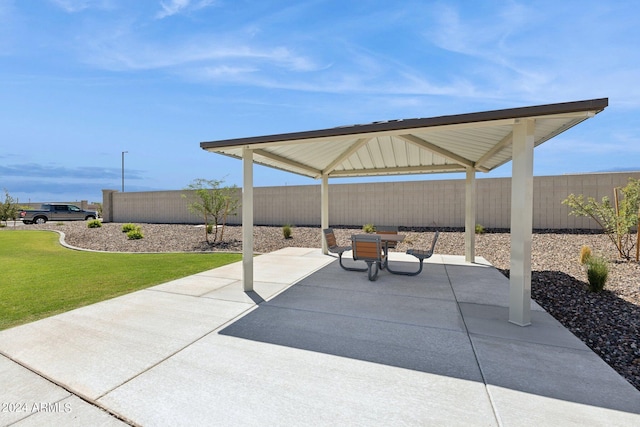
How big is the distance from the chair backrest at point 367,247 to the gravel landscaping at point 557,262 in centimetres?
297

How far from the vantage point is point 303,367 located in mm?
2824

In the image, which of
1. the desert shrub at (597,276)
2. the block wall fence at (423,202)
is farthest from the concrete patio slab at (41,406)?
the block wall fence at (423,202)

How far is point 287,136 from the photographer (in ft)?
16.0

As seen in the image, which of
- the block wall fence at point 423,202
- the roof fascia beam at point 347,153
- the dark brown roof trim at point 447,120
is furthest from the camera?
the block wall fence at point 423,202

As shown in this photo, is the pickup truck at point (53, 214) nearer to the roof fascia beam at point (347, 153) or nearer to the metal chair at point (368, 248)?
the roof fascia beam at point (347, 153)

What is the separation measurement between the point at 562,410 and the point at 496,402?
0.47 meters

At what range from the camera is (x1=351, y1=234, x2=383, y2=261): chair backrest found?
591 centimetres

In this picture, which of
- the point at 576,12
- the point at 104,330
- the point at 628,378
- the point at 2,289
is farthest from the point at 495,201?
the point at 2,289

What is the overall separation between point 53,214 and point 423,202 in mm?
Result: 29270

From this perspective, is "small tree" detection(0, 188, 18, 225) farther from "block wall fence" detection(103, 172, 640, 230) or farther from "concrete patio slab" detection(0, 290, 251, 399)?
"concrete patio slab" detection(0, 290, 251, 399)

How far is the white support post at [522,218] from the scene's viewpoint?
3875 mm

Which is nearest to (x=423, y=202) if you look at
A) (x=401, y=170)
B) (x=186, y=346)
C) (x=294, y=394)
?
(x=401, y=170)

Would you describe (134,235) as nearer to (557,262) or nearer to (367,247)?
(367,247)

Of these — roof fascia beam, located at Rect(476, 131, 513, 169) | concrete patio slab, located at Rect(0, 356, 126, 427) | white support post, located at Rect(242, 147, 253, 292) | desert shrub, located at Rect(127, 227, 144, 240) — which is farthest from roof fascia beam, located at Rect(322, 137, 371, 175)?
desert shrub, located at Rect(127, 227, 144, 240)
